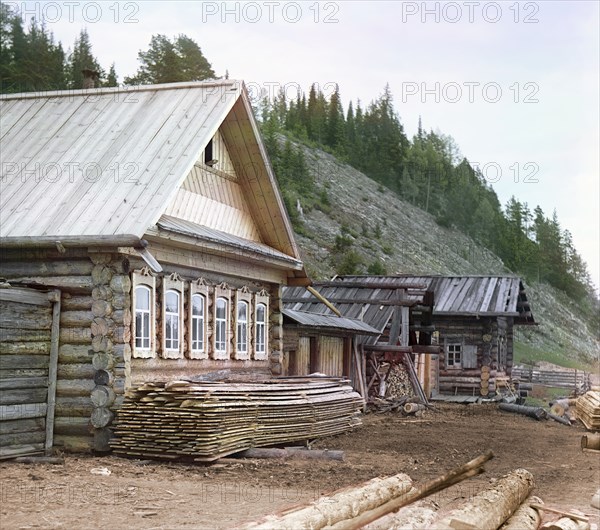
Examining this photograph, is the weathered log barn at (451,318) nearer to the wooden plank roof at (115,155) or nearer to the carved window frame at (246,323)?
the carved window frame at (246,323)

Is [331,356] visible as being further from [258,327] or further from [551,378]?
[551,378]

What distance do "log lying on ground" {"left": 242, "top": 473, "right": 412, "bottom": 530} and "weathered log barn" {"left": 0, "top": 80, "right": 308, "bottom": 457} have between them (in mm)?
5280

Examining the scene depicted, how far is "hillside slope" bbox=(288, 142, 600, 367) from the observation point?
6888cm

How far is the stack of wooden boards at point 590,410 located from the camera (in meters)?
21.6

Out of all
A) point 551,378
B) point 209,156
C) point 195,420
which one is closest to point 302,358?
point 209,156

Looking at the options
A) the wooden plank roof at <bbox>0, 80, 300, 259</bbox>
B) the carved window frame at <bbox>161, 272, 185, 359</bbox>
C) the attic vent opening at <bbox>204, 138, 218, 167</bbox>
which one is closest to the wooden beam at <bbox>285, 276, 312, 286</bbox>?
the wooden plank roof at <bbox>0, 80, 300, 259</bbox>

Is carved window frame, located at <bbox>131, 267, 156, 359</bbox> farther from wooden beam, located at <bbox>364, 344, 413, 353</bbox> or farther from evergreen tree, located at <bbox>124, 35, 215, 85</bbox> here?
evergreen tree, located at <bbox>124, 35, 215, 85</bbox>

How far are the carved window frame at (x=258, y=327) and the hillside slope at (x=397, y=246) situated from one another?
34679 millimetres

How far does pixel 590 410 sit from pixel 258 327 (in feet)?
28.1

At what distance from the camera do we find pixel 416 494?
11.1 meters

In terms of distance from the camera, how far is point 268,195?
2055 centimetres

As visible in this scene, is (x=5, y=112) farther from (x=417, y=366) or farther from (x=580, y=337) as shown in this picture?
(x=580, y=337)

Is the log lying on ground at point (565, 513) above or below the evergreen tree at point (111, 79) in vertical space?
below

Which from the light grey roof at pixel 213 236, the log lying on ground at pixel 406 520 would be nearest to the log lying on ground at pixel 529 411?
the light grey roof at pixel 213 236
